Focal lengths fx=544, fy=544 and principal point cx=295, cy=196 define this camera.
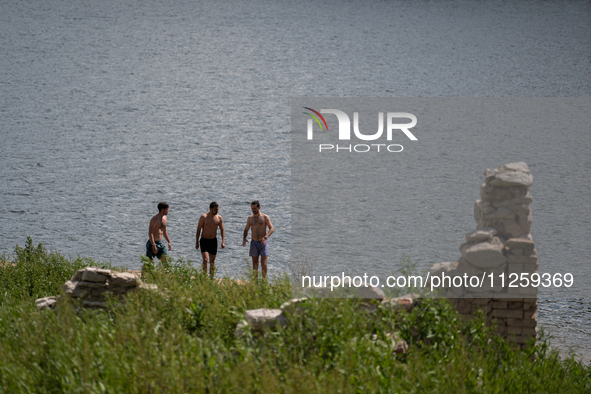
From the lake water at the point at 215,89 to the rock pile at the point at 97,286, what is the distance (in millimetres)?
6840

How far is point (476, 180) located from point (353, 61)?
801 cm

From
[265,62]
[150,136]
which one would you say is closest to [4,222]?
[150,136]

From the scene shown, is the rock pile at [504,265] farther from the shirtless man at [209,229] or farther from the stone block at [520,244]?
the shirtless man at [209,229]

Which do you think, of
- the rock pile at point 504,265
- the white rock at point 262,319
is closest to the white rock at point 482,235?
the rock pile at point 504,265

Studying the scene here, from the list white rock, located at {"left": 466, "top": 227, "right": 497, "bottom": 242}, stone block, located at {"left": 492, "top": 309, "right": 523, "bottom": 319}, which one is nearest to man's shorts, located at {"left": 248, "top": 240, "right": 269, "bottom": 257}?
white rock, located at {"left": 466, "top": 227, "right": 497, "bottom": 242}

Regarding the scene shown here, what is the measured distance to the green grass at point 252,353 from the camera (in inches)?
199

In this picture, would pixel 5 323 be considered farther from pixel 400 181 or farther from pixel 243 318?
pixel 400 181

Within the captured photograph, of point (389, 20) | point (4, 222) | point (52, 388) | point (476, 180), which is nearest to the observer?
point (52, 388)

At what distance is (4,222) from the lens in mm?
16344

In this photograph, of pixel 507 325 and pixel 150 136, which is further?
pixel 150 136

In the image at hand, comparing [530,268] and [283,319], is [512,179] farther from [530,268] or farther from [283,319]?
[283,319]

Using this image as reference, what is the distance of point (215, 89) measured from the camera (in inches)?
891

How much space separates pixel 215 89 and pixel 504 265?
17942mm

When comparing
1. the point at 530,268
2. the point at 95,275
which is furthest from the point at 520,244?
the point at 95,275
